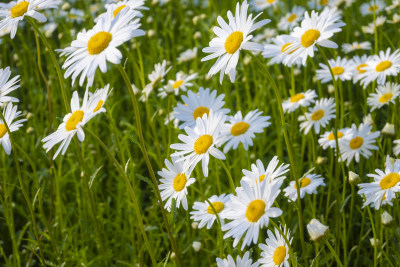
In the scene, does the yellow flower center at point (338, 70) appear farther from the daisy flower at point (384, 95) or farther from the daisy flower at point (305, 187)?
the daisy flower at point (305, 187)

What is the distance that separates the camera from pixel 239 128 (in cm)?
180

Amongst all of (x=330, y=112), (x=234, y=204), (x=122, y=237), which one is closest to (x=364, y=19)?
(x=330, y=112)

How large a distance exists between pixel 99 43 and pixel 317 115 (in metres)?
1.30

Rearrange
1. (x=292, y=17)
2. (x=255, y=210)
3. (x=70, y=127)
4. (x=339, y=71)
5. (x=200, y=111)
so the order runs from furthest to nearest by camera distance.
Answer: (x=292, y=17)
(x=339, y=71)
(x=200, y=111)
(x=70, y=127)
(x=255, y=210)

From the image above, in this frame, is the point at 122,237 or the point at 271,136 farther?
the point at 271,136

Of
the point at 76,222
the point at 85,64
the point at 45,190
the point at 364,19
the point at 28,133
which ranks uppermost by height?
the point at 85,64

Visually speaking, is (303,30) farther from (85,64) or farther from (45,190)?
(45,190)

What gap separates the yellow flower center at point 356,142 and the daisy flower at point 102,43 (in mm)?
1153

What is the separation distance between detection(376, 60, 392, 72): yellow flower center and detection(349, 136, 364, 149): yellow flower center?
0.36 m

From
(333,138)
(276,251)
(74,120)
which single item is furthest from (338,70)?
(74,120)

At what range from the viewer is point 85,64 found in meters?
1.21

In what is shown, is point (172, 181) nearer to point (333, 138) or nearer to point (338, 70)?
point (333, 138)

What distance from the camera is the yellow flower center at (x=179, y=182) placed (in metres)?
1.58

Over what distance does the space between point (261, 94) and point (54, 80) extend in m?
1.54
